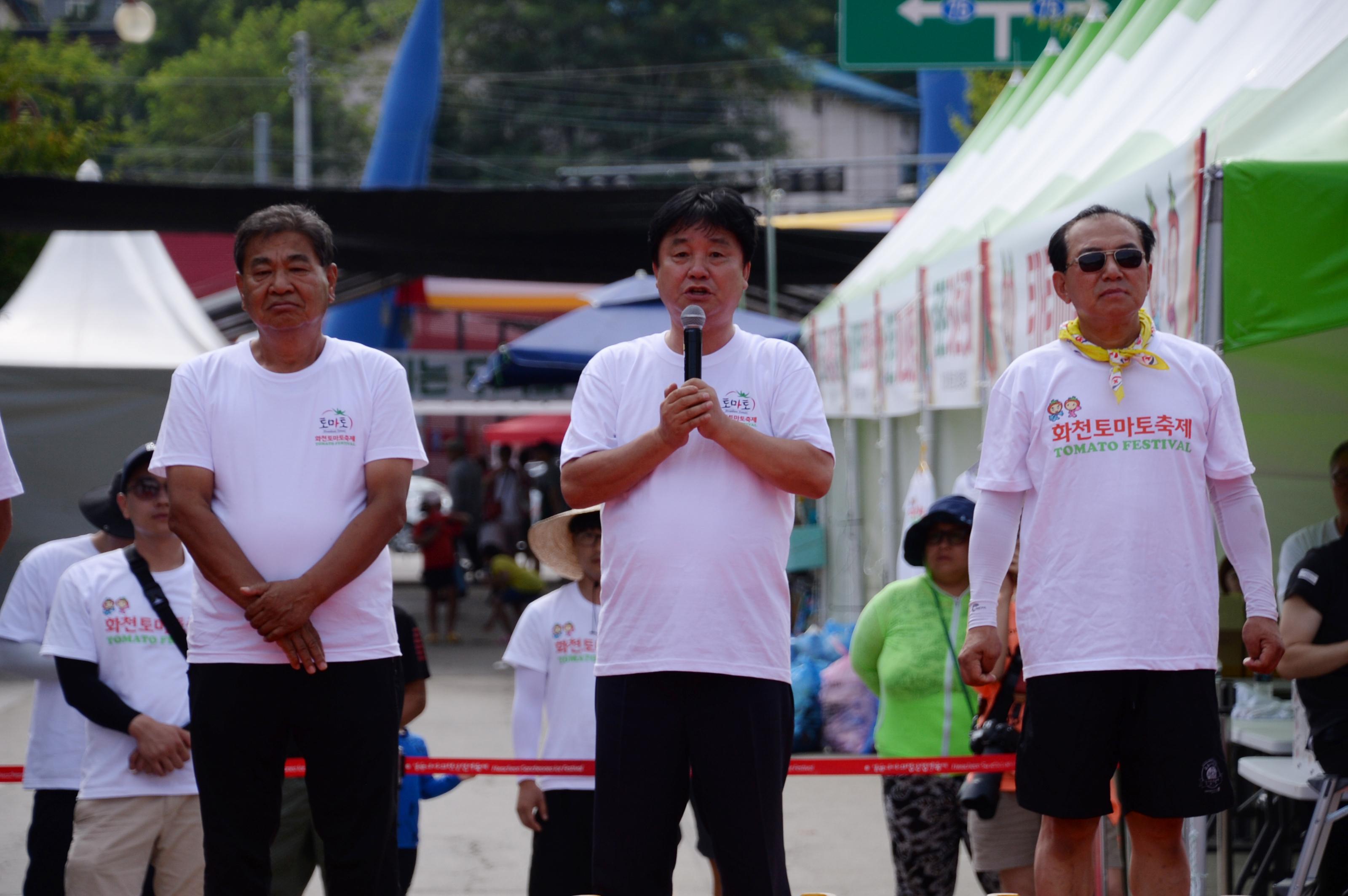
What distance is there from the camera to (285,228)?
350 centimetres

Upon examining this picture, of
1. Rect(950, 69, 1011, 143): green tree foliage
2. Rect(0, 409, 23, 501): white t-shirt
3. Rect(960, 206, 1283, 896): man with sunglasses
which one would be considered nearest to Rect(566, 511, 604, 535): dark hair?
Rect(960, 206, 1283, 896): man with sunglasses

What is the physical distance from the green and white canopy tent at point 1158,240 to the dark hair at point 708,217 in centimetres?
149

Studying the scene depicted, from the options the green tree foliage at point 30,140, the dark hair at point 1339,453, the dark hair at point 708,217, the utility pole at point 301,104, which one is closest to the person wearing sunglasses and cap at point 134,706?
the dark hair at point 708,217

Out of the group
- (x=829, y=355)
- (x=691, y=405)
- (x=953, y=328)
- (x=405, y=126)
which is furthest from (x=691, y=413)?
(x=405, y=126)

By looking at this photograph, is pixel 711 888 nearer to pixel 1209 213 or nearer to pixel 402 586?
pixel 1209 213

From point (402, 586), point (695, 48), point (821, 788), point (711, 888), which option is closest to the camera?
point (711, 888)

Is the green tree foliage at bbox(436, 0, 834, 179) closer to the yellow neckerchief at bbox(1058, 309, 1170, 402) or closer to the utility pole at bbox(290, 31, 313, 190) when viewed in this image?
the utility pole at bbox(290, 31, 313, 190)

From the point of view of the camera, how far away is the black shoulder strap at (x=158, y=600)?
4367 mm

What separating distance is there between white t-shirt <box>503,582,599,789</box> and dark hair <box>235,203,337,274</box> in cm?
160

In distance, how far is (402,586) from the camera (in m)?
20.6

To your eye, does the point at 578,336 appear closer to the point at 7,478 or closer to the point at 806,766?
the point at 806,766

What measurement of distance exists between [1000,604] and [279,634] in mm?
2300

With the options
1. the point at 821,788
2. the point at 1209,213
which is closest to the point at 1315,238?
the point at 1209,213

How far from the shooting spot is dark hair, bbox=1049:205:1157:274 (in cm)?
353
